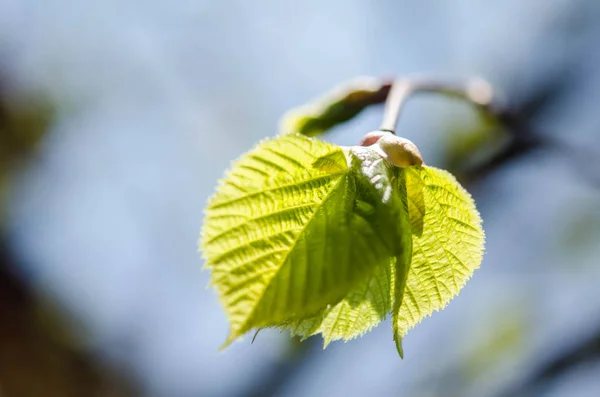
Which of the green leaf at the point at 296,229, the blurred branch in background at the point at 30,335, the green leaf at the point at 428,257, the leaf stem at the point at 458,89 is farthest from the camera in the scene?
the blurred branch in background at the point at 30,335

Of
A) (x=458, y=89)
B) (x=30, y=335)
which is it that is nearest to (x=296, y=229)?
(x=458, y=89)

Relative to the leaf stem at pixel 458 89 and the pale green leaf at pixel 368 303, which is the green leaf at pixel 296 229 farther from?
the leaf stem at pixel 458 89

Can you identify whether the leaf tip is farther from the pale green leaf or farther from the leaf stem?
the leaf stem

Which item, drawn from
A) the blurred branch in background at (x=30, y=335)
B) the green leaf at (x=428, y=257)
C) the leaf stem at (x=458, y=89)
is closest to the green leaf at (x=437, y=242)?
the green leaf at (x=428, y=257)

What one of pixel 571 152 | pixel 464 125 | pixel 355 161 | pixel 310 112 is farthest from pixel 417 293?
pixel 464 125

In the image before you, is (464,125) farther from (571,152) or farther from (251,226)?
(251,226)
